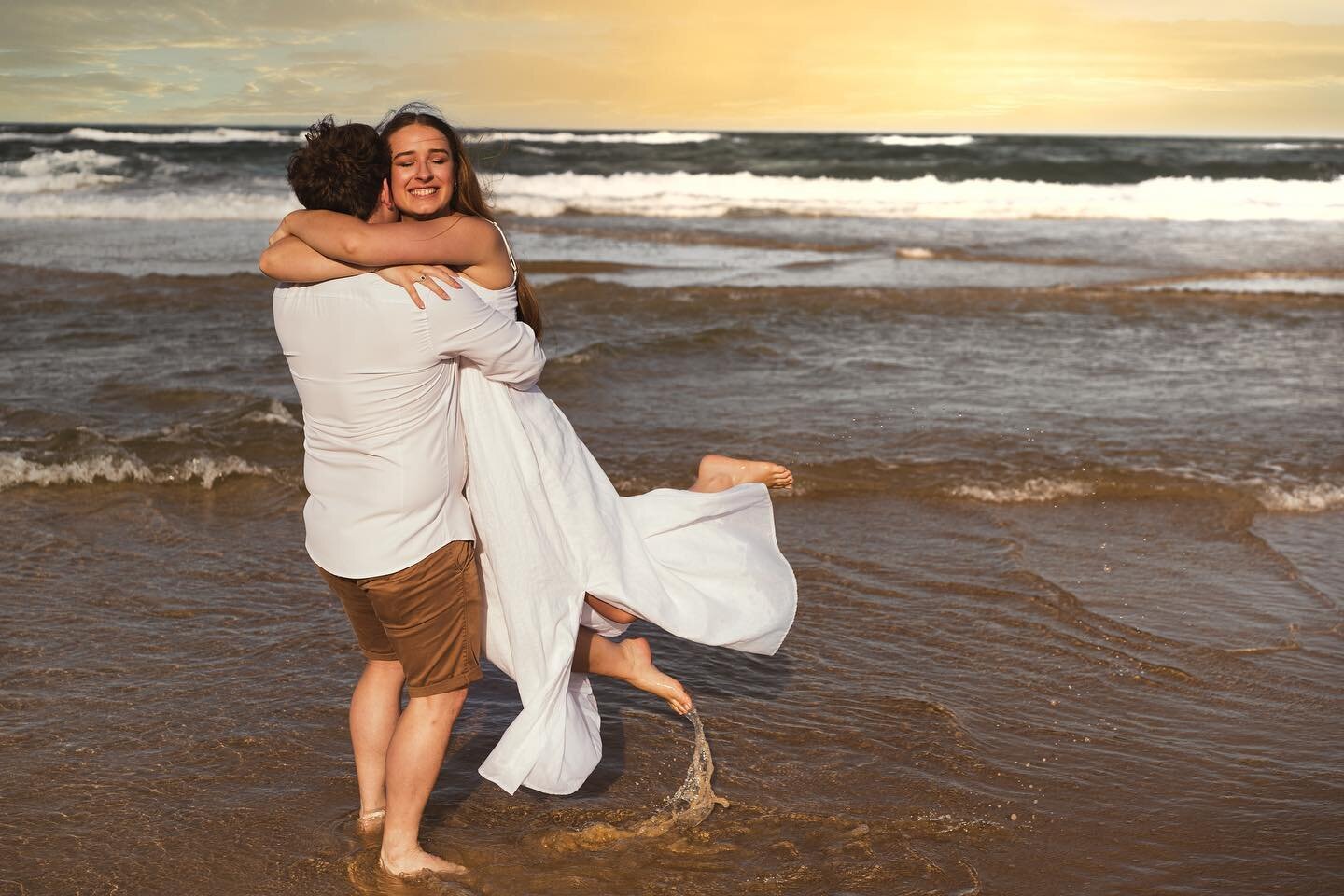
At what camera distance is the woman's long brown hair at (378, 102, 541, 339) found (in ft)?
9.12

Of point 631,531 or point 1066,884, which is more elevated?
point 631,531

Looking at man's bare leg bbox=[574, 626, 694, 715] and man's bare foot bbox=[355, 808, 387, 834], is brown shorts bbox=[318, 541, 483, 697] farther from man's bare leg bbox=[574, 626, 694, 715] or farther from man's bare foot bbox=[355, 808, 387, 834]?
man's bare foot bbox=[355, 808, 387, 834]

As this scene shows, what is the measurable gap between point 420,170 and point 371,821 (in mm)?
1812

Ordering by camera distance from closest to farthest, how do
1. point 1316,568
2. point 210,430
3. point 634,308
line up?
1. point 1316,568
2. point 210,430
3. point 634,308

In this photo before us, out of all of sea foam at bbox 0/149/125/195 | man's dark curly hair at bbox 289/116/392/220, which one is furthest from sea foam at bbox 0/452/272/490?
sea foam at bbox 0/149/125/195

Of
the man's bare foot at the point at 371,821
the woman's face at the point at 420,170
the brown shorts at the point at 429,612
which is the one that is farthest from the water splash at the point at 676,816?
the woman's face at the point at 420,170

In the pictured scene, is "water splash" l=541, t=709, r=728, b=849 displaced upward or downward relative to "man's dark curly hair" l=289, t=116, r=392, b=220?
downward

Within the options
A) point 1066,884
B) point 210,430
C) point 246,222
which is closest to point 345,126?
point 1066,884

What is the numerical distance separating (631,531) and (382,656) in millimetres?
743

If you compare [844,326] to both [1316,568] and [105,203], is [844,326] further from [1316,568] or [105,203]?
[105,203]

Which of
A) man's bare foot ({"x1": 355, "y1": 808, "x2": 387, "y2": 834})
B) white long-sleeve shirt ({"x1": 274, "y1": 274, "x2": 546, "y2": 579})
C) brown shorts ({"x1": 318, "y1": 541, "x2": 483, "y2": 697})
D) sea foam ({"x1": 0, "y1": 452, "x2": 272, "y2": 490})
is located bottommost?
man's bare foot ({"x1": 355, "y1": 808, "x2": 387, "y2": 834})

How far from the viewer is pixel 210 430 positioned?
7.43 m

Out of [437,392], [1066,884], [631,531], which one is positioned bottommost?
[1066,884]

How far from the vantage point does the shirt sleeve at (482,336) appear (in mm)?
2656
